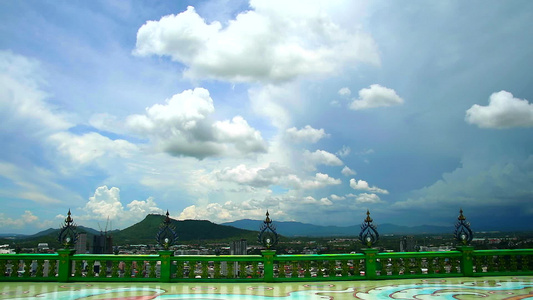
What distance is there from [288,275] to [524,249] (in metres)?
8.95

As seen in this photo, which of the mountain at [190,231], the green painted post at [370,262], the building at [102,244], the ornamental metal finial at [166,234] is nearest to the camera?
the ornamental metal finial at [166,234]

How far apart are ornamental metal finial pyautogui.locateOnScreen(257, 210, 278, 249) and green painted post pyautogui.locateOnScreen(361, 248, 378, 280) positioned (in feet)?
10.7

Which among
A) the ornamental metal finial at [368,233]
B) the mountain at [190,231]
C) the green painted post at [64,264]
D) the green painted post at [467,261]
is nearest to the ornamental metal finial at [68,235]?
the green painted post at [64,264]

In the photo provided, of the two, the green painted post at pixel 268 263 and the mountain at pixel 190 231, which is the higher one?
the green painted post at pixel 268 263

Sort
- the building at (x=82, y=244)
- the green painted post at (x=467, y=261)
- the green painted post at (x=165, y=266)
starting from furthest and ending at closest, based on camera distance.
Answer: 1. the building at (x=82, y=244)
2. the green painted post at (x=467, y=261)
3. the green painted post at (x=165, y=266)

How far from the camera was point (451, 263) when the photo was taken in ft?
45.1

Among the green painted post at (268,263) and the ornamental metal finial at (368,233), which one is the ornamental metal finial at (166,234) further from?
the ornamental metal finial at (368,233)

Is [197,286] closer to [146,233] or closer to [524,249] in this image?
[524,249]

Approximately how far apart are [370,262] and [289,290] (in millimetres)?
3660

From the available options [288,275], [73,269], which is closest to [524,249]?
[288,275]

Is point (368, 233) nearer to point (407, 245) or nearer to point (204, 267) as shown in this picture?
point (407, 245)

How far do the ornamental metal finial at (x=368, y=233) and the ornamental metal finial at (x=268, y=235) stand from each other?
3126 millimetres

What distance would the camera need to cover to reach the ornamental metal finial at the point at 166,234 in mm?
12836

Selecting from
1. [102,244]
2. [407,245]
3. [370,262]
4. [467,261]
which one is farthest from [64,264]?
[467,261]
